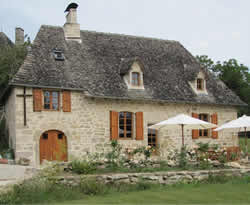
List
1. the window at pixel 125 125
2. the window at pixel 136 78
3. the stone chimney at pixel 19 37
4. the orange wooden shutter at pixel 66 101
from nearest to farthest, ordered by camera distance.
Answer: the orange wooden shutter at pixel 66 101 → the window at pixel 125 125 → the window at pixel 136 78 → the stone chimney at pixel 19 37

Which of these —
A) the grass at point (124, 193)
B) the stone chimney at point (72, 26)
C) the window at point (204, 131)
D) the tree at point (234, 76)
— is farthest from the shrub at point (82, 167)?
the tree at point (234, 76)

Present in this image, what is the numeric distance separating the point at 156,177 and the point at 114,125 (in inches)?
256

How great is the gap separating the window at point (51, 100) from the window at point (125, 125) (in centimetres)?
324

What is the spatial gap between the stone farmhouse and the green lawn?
22.4 ft

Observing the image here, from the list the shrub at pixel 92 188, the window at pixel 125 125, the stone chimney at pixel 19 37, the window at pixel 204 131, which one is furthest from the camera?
the stone chimney at pixel 19 37

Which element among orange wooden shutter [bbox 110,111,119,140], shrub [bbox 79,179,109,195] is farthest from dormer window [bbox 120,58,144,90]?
shrub [bbox 79,179,109,195]

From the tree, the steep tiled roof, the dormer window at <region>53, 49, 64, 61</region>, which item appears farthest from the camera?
the tree

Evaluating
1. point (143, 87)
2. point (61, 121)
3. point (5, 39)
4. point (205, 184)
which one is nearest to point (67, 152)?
point (61, 121)

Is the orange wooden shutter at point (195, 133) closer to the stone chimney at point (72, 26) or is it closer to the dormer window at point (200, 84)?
the dormer window at point (200, 84)

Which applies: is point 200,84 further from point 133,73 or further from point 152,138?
point 152,138

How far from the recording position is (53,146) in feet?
51.0

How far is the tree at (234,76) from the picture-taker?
36031 mm

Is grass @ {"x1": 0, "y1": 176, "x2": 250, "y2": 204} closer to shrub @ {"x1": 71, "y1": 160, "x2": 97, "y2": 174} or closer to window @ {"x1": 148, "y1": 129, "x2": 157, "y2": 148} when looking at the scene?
shrub @ {"x1": 71, "y1": 160, "x2": 97, "y2": 174}

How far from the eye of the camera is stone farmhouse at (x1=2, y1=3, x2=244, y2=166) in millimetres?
15203
